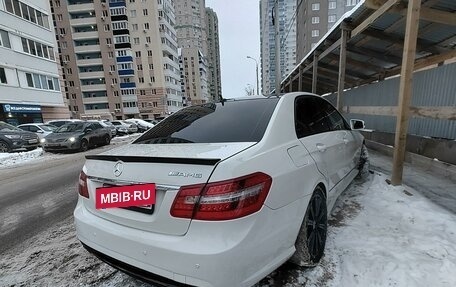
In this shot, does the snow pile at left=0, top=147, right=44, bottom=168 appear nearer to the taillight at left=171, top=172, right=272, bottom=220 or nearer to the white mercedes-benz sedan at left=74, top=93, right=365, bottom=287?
the white mercedes-benz sedan at left=74, top=93, right=365, bottom=287

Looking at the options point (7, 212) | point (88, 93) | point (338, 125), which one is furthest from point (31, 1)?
point (88, 93)

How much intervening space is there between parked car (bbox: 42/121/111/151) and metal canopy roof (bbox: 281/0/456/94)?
1121 cm

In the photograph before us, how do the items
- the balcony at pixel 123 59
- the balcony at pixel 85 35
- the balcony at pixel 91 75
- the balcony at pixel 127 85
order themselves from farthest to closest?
the balcony at pixel 127 85, the balcony at pixel 123 59, the balcony at pixel 91 75, the balcony at pixel 85 35

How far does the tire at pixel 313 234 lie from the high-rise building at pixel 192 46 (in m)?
105

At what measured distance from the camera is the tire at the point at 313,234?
90.2 inches

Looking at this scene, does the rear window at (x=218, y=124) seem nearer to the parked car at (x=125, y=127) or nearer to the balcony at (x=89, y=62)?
the parked car at (x=125, y=127)

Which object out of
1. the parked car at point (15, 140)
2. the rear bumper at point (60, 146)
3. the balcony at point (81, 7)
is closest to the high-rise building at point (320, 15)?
the balcony at point (81, 7)

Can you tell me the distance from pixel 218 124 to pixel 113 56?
60.2 meters

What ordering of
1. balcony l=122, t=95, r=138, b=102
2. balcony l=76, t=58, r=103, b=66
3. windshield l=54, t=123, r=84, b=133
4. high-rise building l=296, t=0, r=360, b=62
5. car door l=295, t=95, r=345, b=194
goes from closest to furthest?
car door l=295, t=95, r=345, b=194 < windshield l=54, t=123, r=84, b=133 < balcony l=76, t=58, r=103, b=66 < high-rise building l=296, t=0, r=360, b=62 < balcony l=122, t=95, r=138, b=102

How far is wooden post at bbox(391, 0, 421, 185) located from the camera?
4.17 metres

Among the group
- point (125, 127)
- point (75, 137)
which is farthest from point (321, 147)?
point (125, 127)

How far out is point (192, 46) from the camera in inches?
4946

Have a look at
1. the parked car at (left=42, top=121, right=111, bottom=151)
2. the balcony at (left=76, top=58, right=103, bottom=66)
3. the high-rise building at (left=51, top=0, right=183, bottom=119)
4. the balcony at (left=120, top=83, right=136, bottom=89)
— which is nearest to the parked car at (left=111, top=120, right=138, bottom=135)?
the parked car at (left=42, top=121, right=111, bottom=151)

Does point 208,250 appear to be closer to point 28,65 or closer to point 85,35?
point 28,65
